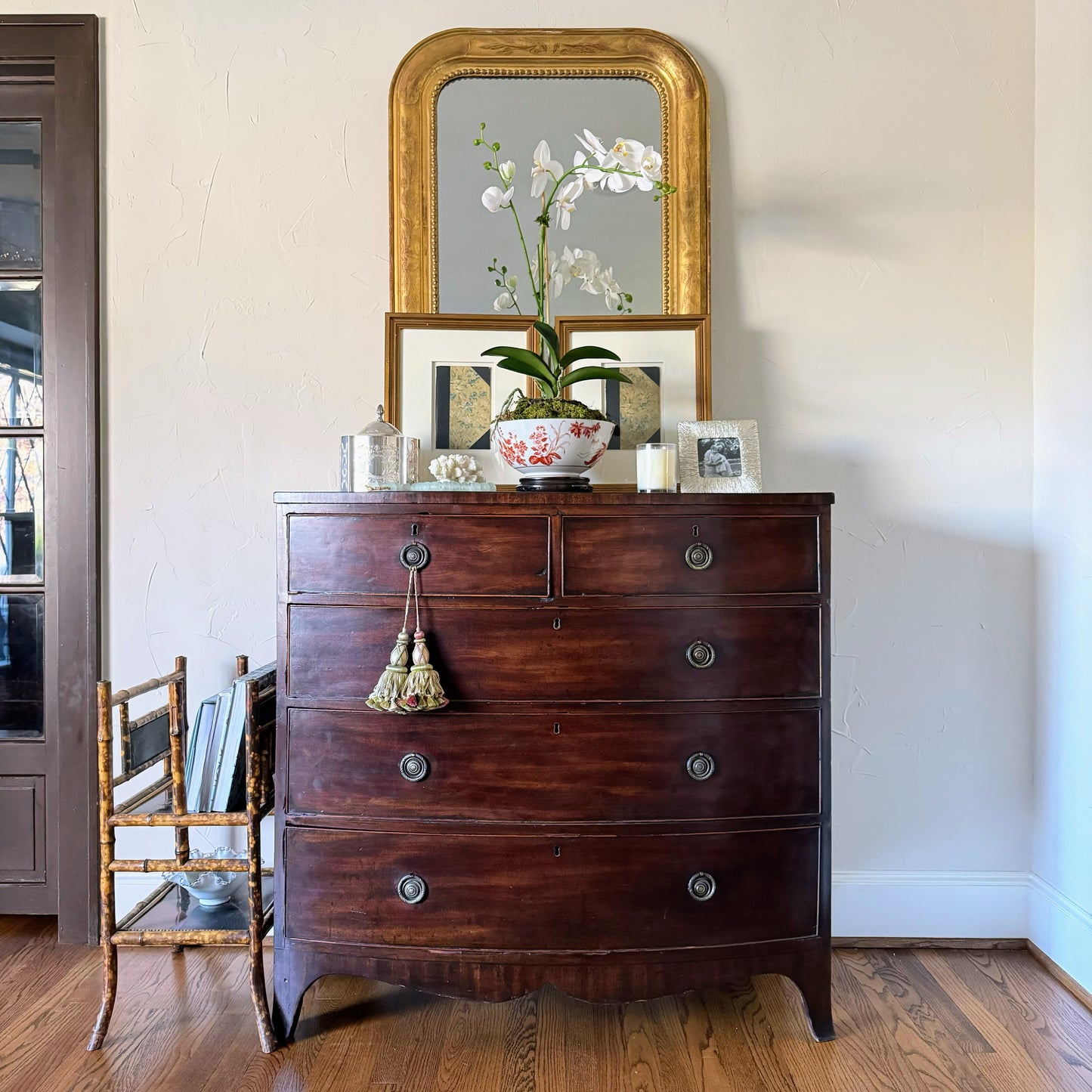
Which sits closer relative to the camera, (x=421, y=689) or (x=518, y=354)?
(x=421, y=689)

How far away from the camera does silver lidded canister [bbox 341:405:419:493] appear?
1911 millimetres

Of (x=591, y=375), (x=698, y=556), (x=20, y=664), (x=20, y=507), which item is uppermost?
(x=591, y=375)

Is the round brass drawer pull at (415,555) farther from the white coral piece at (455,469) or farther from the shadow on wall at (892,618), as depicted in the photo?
the shadow on wall at (892,618)

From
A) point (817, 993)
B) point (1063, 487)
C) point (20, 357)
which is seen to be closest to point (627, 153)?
point (1063, 487)

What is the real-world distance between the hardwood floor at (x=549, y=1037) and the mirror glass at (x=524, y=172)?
165 centimetres

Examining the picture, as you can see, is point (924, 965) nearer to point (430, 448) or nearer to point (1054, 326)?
point (1054, 326)

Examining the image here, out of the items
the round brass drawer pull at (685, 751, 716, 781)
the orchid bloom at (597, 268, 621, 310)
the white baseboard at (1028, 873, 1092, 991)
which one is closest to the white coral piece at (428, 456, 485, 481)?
the orchid bloom at (597, 268, 621, 310)

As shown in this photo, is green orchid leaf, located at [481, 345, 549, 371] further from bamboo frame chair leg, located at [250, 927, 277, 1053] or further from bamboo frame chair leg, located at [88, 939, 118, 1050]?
bamboo frame chair leg, located at [88, 939, 118, 1050]

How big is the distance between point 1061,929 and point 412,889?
155 cm

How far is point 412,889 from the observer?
1.66m

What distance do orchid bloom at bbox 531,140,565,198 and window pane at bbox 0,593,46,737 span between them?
167cm

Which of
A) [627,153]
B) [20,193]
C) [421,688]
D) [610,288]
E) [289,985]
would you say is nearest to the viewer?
[421,688]

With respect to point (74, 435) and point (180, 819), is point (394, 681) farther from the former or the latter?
point (74, 435)

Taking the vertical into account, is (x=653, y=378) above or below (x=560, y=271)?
below
